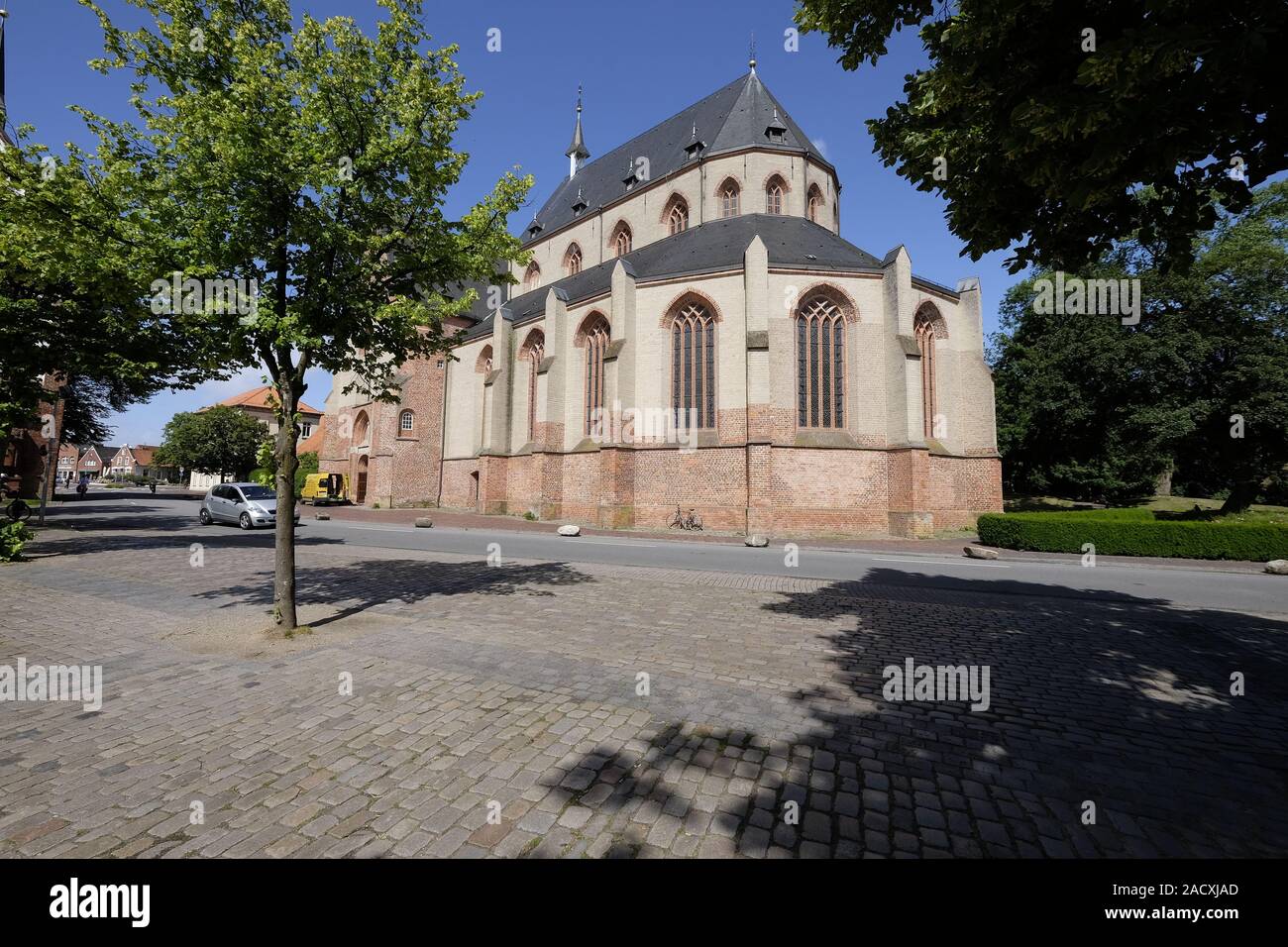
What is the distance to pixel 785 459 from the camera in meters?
18.8

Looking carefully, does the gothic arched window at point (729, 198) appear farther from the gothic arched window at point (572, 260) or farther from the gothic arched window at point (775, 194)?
the gothic arched window at point (572, 260)

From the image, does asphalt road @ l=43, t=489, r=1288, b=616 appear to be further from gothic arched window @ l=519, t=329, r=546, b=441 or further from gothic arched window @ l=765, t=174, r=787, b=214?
gothic arched window @ l=765, t=174, r=787, b=214

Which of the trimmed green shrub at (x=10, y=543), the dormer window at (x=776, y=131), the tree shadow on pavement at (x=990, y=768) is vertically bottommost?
the tree shadow on pavement at (x=990, y=768)

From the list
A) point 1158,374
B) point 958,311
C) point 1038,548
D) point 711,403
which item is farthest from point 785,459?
point 1158,374

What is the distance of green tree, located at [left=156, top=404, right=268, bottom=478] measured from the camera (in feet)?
169

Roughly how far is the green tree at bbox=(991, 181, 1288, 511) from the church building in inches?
239

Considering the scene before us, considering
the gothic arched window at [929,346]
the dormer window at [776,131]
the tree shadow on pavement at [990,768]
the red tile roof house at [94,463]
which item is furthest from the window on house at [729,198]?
the red tile roof house at [94,463]

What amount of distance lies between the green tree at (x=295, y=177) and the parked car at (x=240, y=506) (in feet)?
49.9

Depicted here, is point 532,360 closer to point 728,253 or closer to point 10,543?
point 728,253

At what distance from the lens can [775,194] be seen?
25734mm

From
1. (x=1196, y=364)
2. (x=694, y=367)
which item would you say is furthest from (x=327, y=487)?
(x=1196, y=364)

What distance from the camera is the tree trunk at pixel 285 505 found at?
18.7 feet

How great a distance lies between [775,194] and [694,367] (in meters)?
11.4
